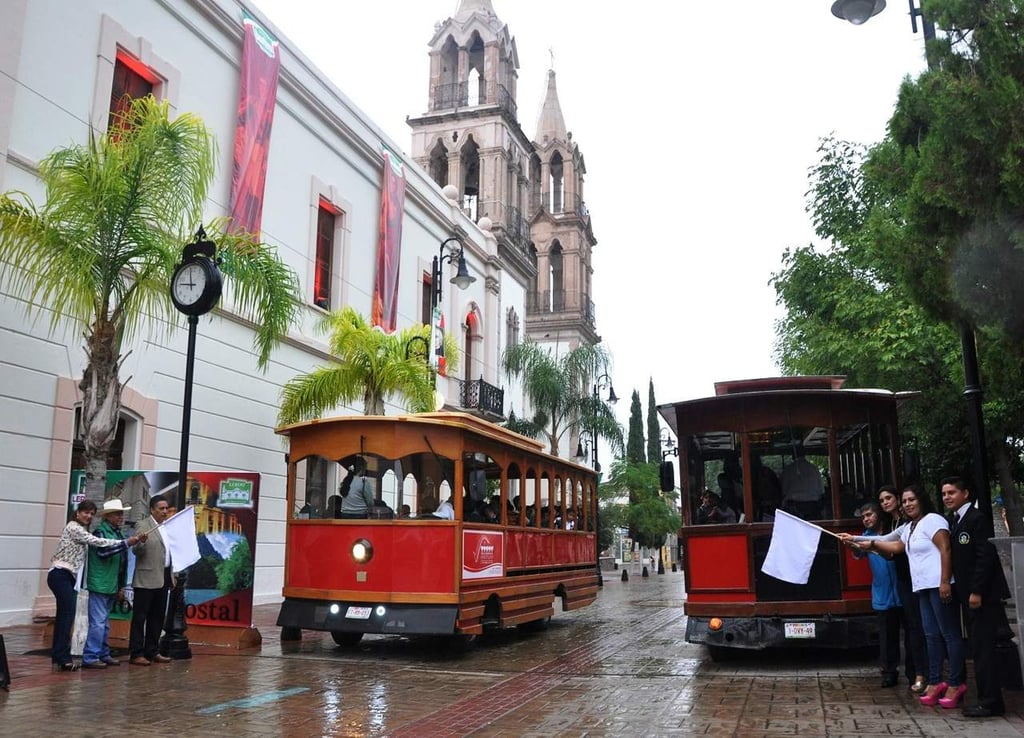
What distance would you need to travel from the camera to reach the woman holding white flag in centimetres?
762

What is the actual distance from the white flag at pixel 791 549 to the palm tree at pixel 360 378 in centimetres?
979

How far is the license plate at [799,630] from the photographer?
9945 mm

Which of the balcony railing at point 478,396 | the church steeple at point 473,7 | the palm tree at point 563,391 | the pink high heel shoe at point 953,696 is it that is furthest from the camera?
the church steeple at point 473,7

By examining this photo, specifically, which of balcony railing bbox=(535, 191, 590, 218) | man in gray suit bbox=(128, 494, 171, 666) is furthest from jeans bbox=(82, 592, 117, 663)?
balcony railing bbox=(535, 191, 590, 218)

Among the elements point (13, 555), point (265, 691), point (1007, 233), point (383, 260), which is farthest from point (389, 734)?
point (383, 260)

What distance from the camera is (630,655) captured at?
11.7m

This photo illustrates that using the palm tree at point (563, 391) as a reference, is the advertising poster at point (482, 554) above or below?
below

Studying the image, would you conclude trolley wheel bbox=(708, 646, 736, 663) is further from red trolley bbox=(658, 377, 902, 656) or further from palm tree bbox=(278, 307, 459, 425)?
palm tree bbox=(278, 307, 459, 425)

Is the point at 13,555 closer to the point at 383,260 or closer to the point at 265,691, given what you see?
the point at 265,691

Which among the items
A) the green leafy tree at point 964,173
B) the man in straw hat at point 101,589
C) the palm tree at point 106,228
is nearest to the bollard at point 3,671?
the man in straw hat at point 101,589

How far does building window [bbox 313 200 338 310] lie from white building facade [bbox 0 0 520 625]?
65 mm

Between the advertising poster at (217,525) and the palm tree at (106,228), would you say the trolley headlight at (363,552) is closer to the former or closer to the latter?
the advertising poster at (217,525)

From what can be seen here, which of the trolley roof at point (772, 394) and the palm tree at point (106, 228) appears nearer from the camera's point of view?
the trolley roof at point (772, 394)

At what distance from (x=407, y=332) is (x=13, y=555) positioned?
893cm
